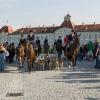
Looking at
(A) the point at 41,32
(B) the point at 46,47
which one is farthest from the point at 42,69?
(A) the point at 41,32

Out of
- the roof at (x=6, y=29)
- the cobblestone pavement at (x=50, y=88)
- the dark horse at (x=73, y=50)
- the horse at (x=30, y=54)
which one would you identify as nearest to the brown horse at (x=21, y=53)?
the horse at (x=30, y=54)

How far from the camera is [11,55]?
110 feet

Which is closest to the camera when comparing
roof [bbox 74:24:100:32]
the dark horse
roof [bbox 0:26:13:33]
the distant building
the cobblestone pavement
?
the cobblestone pavement

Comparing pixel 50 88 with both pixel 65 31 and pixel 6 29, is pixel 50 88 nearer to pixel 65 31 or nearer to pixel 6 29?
pixel 65 31

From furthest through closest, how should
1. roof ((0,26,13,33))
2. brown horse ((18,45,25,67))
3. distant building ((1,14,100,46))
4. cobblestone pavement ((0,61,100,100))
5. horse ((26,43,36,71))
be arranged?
roof ((0,26,13,33)), distant building ((1,14,100,46)), brown horse ((18,45,25,67)), horse ((26,43,36,71)), cobblestone pavement ((0,61,100,100))

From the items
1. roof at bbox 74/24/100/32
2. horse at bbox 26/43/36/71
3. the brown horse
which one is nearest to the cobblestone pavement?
horse at bbox 26/43/36/71

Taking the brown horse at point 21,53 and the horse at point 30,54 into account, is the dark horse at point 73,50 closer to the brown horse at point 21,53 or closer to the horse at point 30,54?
the horse at point 30,54

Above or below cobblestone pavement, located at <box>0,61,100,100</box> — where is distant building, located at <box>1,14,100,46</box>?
above

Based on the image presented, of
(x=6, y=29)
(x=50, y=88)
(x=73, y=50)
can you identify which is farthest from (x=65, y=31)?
(x=50, y=88)

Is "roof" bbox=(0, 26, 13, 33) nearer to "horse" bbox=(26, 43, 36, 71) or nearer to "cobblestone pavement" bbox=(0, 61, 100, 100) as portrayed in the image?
"horse" bbox=(26, 43, 36, 71)

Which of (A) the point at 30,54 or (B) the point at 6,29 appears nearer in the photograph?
(A) the point at 30,54

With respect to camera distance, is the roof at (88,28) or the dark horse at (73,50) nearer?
the dark horse at (73,50)

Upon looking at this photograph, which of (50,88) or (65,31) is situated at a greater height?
(65,31)

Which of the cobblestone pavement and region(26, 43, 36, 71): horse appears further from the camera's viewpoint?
region(26, 43, 36, 71): horse
